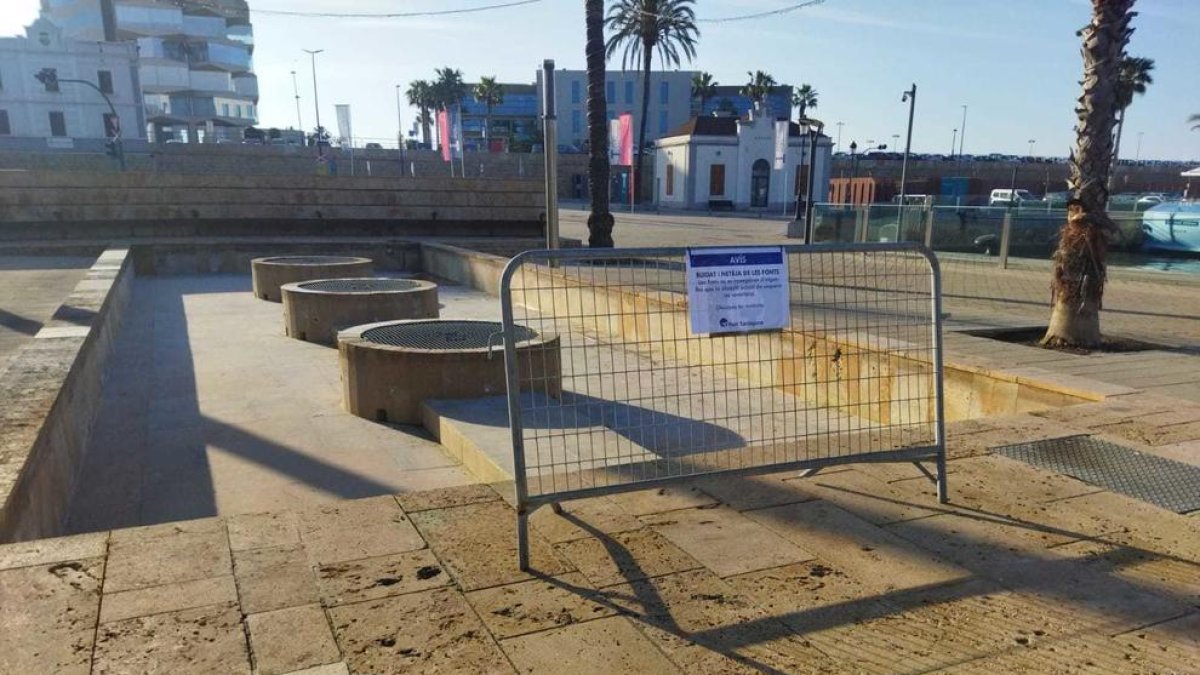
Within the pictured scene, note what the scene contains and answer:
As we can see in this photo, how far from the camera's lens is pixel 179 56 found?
7612cm

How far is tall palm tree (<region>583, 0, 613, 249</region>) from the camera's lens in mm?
17234

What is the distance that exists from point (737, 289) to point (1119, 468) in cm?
272

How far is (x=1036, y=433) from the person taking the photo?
204 inches

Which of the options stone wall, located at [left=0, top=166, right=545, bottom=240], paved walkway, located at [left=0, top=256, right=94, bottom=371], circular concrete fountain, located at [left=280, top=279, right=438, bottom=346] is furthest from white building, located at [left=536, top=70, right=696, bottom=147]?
circular concrete fountain, located at [left=280, top=279, right=438, bottom=346]

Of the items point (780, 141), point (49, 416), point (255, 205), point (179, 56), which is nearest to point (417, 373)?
point (49, 416)

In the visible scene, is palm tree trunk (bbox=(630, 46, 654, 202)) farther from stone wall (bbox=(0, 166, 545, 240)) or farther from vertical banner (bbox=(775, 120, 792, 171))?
stone wall (bbox=(0, 166, 545, 240))

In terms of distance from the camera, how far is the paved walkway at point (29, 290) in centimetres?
928

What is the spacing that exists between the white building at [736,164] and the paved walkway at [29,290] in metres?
40.5

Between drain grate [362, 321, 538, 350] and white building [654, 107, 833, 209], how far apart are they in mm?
46385

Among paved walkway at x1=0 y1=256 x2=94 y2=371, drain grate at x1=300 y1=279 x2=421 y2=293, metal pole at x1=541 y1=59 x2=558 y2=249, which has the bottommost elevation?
paved walkway at x1=0 y1=256 x2=94 y2=371

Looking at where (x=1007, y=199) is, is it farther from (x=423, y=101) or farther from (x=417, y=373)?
(x=423, y=101)

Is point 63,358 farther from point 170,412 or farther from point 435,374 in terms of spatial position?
point 435,374

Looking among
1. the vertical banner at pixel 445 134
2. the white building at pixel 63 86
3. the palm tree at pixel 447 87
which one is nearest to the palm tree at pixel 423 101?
the palm tree at pixel 447 87

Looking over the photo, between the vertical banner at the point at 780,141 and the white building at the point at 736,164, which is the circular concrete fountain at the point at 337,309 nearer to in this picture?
the vertical banner at the point at 780,141
